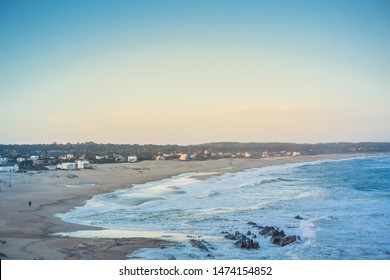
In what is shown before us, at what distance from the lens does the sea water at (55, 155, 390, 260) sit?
923 cm

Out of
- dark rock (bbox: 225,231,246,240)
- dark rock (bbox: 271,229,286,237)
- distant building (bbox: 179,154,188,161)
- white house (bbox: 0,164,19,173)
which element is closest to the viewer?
dark rock (bbox: 225,231,246,240)

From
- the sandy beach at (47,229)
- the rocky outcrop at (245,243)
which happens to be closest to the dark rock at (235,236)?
the rocky outcrop at (245,243)

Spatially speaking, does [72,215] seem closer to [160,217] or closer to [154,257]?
[160,217]

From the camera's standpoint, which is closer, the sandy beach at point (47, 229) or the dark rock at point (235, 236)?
the sandy beach at point (47, 229)

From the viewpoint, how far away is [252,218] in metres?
12.9

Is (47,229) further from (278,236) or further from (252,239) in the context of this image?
(278,236)

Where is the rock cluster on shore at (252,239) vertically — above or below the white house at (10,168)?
below

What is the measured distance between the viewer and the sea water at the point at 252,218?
363 inches

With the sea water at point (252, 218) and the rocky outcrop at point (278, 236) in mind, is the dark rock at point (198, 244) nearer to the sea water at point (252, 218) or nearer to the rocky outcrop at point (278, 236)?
the sea water at point (252, 218)

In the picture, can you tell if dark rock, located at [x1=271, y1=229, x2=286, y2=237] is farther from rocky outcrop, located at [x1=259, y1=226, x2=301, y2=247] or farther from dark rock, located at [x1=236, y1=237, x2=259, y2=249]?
dark rock, located at [x1=236, y1=237, x2=259, y2=249]

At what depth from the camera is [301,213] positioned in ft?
45.3

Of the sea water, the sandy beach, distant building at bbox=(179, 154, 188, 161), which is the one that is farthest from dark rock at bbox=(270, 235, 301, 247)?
distant building at bbox=(179, 154, 188, 161)
